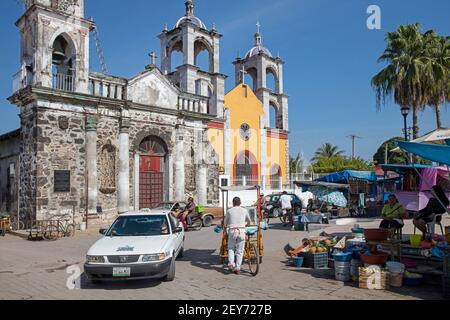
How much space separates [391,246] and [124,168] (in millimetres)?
14300

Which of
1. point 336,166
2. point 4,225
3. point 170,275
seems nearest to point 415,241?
point 170,275

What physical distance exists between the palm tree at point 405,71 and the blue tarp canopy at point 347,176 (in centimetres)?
370

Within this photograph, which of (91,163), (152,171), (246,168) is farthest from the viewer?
(246,168)

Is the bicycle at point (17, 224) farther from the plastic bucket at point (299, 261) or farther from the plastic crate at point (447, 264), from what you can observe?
the plastic crate at point (447, 264)

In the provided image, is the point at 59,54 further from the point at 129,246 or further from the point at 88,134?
the point at 129,246

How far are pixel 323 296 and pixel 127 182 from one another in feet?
47.5

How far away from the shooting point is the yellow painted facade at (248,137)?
31.1 meters

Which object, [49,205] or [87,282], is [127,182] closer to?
[49,205]

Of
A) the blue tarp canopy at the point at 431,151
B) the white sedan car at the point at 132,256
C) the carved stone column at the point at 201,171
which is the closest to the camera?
the white sedan car at the point at 132,256

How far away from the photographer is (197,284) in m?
7.67

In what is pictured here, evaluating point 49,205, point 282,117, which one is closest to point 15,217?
point 49,205

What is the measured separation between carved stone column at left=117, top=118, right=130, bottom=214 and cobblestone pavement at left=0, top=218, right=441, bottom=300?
8.02 metres

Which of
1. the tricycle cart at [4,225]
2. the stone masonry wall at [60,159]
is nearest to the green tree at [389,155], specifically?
the stone masonry wall at [60,159]

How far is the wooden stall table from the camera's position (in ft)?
26.5
